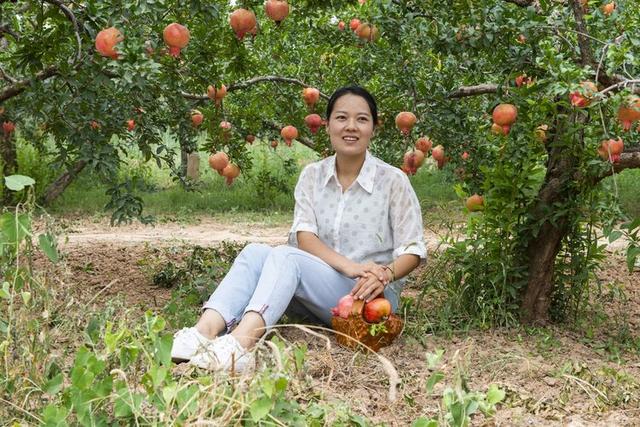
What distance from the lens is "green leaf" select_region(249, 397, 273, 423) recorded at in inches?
78.4

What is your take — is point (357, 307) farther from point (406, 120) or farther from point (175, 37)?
point (406, 120)

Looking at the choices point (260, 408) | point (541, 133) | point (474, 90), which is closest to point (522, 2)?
point (541, 133)

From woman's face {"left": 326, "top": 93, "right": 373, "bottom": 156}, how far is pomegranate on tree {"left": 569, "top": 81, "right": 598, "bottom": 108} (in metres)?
0.87

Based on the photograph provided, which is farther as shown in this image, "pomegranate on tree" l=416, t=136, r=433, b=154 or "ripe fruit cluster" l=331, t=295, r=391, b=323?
"pomegranate on tree" l=416, t=136, r=433, b=154

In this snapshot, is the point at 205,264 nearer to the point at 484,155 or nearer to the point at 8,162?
the point at 484,155

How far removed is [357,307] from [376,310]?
0.25ft

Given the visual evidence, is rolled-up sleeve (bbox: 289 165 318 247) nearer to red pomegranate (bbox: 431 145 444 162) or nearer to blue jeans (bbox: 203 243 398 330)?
blue jeans (bbox: 203 243 398 330)

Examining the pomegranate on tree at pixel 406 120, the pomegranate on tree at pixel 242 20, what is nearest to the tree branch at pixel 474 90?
the pomegranate on tree at pixel 406 120

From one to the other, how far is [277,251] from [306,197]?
0.40m

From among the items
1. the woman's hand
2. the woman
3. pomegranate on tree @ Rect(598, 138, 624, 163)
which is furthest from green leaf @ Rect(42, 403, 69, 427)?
pomegranate on tree @ Rect(598, 138, 624, 163)

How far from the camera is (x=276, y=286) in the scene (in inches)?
145

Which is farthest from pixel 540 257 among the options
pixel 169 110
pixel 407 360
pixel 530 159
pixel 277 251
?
pixel 169 110

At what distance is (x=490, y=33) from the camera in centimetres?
409

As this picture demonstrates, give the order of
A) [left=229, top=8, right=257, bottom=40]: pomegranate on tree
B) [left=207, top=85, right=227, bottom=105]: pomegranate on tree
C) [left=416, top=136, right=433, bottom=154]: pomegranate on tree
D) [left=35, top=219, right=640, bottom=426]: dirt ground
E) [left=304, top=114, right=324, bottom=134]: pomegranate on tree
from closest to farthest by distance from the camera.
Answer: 1. [left=35, top=219, right=640, bottom=426]: dirt ground
2. [left=229, top=8, right=257, bottom=40]: pomegranate on tree
3. [left=207, top=85, right=227, bottom=105]: pomegranate on tree
4. [left=416, top=136, right=433, bottom=154]: pomegranate on tree
5. [left=304, top=114, right=324, bottom=134]: pomegranate on tree
